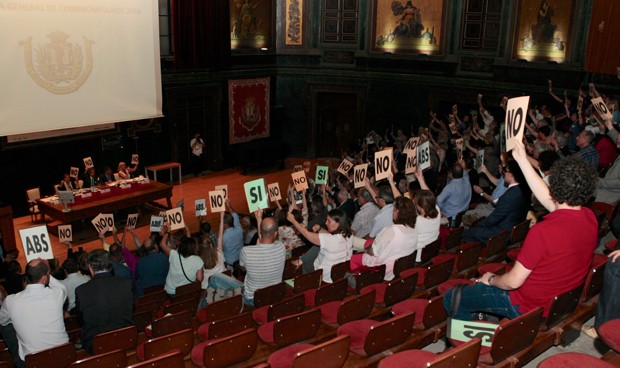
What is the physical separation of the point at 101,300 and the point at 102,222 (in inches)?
170

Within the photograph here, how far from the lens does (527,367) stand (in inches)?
158

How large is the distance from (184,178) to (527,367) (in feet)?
43.4

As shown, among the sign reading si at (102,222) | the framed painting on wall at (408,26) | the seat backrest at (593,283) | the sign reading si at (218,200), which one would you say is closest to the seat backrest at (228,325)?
the seat backrest at (593,283)

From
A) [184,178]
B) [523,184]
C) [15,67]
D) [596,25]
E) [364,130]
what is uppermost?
[596,25]

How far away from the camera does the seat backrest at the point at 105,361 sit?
3.92 m

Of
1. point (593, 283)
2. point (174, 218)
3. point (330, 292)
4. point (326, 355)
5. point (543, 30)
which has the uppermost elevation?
point (543, 30)

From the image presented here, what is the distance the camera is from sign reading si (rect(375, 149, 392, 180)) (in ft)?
25.1

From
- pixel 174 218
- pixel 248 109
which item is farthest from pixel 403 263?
pixel 248 109

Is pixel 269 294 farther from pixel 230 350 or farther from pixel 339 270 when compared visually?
pixel 230 350

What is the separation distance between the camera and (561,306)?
3.75 metres

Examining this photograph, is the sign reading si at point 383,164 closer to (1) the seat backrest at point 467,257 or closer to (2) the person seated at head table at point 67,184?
(1) the seat backrest at point 467,257

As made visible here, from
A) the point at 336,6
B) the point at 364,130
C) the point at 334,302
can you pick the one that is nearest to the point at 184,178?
the point at 364,130

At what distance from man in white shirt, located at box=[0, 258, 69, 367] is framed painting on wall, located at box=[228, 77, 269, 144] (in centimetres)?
1283

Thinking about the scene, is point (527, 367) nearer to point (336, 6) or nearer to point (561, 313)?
point (561, 313)
